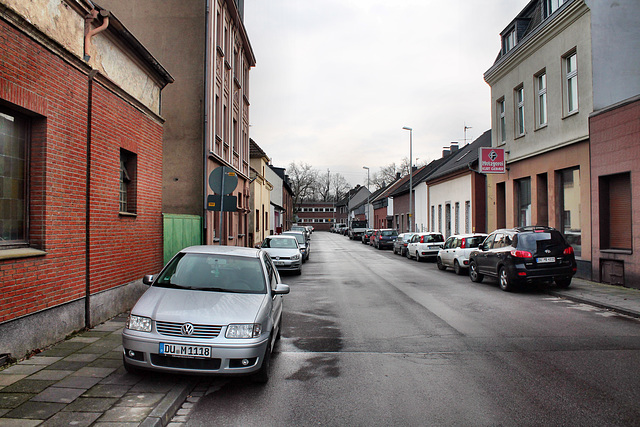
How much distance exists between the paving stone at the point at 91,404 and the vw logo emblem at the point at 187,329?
2.76 ft

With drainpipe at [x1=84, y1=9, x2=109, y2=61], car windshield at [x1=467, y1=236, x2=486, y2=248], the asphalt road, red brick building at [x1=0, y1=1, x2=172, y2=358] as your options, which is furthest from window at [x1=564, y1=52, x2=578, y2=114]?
drainpipe at [x1=84, y1=9, x2=109, y2=61]

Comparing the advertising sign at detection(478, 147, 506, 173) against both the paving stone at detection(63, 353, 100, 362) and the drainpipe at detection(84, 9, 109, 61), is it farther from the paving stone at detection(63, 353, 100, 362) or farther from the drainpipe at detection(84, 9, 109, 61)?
the paving stone at detection(63, 353, 100, 362)

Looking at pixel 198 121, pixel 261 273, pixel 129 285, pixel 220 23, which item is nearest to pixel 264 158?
pixel 220 23

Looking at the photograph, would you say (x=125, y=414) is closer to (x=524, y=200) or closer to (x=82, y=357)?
(x=82, y=357)

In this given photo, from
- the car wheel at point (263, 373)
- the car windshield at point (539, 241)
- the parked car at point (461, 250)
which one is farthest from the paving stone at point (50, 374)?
the parked car at point (461, 250)

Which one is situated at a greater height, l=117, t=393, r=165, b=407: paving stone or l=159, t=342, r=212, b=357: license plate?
l=159, t=342, r=212, b=357: license plate

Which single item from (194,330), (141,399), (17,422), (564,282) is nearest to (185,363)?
(194,330)

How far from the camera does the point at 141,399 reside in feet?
14.5

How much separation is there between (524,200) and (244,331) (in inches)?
706

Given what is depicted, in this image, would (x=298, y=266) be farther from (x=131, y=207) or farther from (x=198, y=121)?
(x=131, y=207)

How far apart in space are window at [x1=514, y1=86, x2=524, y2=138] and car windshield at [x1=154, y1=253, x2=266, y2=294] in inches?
658

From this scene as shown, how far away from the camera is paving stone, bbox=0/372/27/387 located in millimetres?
4719

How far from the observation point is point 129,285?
916cm

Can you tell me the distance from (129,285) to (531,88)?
16.5 meters
